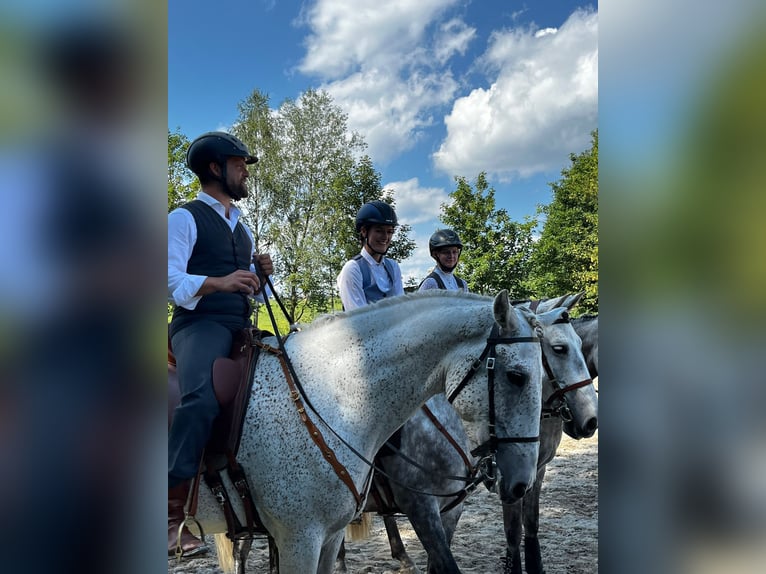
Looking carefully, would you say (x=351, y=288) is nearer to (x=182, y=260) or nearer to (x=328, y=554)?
(x=182, y=260)

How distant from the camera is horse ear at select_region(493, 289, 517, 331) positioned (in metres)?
2.47

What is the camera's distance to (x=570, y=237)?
28359mm

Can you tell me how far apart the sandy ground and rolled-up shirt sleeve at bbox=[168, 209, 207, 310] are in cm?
311

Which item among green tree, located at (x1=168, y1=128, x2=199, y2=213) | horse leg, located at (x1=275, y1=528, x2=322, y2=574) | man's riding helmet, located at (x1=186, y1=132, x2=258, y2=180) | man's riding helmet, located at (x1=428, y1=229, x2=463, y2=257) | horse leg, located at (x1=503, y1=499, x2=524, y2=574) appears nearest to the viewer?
horse leg, located at (x1=275, y1=528, x2=322, y2=574)

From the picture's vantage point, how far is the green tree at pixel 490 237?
25500 millimetres

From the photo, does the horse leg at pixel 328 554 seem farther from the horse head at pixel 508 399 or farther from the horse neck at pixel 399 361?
the horse head at pixel 508 399

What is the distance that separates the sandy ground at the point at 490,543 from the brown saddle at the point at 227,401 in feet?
8.55

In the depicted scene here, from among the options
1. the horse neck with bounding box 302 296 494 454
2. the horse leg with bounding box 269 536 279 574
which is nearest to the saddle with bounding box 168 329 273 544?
the horse leg with bounding box 269 536 279 574

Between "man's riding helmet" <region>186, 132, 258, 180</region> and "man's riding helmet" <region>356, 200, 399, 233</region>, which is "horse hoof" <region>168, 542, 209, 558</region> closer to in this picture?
"man's riding helmet" <region>186, 132, 258, 180</region>
